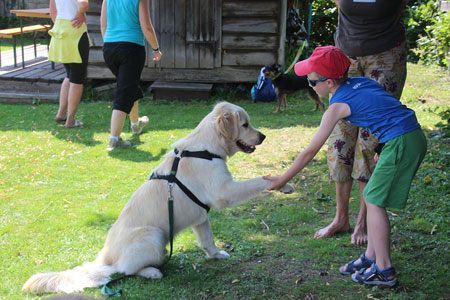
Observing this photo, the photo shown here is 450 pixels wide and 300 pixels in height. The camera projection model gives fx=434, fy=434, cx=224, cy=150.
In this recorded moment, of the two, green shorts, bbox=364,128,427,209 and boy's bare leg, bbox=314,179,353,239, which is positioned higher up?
green shorts, bbox=364,128,427,209

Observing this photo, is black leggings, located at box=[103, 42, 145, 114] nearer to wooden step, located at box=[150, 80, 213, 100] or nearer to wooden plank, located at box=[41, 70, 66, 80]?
wooden step, located at box=[150, 80, 213, 100]

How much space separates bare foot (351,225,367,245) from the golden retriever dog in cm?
96

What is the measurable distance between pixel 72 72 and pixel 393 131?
6.51 metres

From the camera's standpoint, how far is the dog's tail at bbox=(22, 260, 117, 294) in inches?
127

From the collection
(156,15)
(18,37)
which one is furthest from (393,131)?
(18,37)

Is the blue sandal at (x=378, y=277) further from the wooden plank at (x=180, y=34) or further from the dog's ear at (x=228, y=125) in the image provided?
the wooden plank at (x=180, y=34)

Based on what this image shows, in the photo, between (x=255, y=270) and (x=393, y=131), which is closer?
(x=393, y=131)

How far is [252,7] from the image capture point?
10578 millimetres

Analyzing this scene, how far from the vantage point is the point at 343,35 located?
3975mm

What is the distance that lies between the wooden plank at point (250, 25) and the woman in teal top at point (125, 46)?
3.96 metres

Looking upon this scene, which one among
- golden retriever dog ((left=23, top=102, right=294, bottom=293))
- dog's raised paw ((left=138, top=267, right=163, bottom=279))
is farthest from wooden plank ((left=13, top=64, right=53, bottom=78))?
dog's raised paw ((left=138, top=267, right=163, bottom=279))

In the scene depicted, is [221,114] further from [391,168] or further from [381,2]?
[381,2]

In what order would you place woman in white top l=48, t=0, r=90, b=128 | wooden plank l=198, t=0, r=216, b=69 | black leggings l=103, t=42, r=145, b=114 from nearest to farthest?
1. black leggings l=103, t=42, r=145, b=114
2. woman in white top l=48, t=0, r=90, b=128
3. wooden plank l=198, t=0, r=216, b=69

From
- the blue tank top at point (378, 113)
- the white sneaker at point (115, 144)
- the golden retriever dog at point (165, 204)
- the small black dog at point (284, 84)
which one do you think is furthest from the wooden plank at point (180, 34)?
the blue tank top at point (378, 113)
